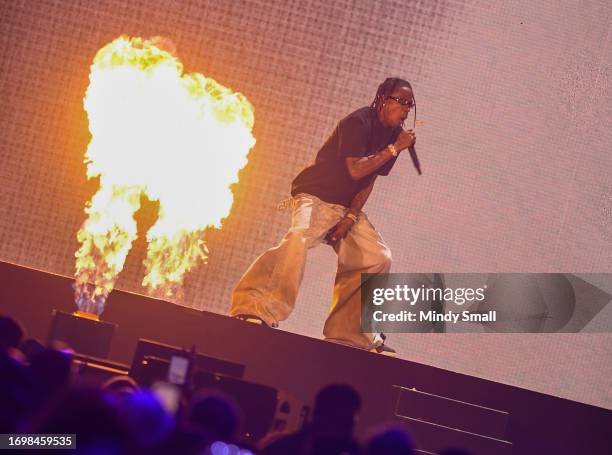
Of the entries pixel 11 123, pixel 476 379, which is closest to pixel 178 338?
pixel 476 379

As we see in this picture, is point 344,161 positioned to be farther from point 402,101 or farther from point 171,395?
point 171,395

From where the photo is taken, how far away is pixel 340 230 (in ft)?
23.7

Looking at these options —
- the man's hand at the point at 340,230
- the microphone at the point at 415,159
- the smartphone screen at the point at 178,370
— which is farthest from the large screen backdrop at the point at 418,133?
the smartphone screen at the point at 178,370

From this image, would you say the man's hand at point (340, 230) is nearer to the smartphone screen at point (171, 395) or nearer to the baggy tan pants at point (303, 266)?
the baggy tan pants at point (303, 266)

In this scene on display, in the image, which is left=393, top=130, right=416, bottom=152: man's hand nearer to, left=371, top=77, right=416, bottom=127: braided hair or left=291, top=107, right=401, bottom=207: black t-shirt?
left=291, top=107, right=401, bottom=207: black t-shirt

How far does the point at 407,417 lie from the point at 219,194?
285 centimetres

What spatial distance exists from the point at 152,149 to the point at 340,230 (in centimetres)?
175

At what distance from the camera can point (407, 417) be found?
631 cm

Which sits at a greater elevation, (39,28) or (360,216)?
(39,28)

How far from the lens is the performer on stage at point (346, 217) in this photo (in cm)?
705

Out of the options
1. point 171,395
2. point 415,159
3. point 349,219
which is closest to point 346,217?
point 349,219

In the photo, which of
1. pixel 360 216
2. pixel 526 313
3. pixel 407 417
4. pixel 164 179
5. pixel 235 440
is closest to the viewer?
pixel 235 440

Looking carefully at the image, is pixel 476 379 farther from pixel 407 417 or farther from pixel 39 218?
pixel 39 218

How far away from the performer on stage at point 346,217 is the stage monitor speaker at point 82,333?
1.08 metres
